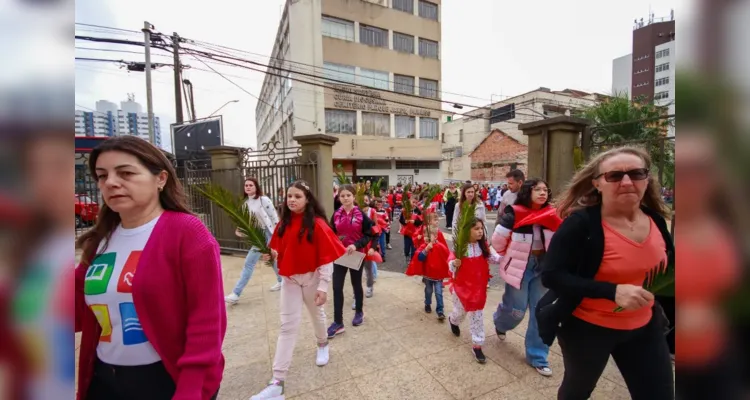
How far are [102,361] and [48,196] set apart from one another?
132 cm

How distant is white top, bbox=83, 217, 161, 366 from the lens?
134 centimetres

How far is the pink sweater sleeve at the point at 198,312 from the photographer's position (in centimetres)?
133

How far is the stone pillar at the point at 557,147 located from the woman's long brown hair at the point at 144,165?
501 cm

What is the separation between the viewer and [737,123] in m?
0.37

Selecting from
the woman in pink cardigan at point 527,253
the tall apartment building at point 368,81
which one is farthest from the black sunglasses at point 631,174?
the tall apartment building at point 368,81

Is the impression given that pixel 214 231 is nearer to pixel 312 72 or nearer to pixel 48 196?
pixel 48 196

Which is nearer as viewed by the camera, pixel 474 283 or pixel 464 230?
pixel 464 230

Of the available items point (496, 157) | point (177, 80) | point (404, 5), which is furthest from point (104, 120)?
point (496, 157)

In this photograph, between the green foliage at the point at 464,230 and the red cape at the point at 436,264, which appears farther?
the red cape at the point at 436,264

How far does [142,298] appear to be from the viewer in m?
1.32

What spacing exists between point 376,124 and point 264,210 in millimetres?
19513

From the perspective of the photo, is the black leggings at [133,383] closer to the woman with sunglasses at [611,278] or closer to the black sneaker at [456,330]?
the woman with sunglasses at [611,278]

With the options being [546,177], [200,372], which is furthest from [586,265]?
[546,177]

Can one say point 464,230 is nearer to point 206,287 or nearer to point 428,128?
point 206,287
